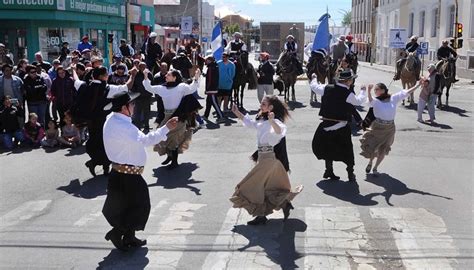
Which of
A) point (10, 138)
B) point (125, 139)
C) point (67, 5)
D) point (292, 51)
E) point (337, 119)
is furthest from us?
point (67, 5)

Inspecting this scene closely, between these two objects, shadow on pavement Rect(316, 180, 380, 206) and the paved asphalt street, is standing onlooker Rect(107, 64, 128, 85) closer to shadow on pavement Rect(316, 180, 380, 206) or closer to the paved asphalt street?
the paved asphalt street

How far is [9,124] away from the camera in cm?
1299

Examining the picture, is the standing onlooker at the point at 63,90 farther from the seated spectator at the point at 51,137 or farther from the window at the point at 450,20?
the window at the point at 450,20

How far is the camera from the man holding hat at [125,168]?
6184 mm

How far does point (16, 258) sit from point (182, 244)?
1.81 meters

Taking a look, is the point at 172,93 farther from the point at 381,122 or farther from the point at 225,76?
the point at 225,76

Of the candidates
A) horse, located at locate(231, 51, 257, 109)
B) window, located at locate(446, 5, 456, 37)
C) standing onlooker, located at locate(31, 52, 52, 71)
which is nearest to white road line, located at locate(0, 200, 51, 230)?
standing onlooker, located at locate(31, 52, 52, 71)

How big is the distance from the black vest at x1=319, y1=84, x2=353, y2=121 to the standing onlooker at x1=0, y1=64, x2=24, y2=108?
7.58m

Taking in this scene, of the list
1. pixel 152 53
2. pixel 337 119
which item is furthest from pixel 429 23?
pixel 337 119

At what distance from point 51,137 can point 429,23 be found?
1552 inches

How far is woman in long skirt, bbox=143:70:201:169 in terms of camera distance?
34.4 ft

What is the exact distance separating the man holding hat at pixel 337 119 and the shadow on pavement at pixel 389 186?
0.42 metres

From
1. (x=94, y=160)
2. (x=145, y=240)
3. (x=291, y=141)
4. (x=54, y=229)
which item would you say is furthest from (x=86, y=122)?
(x=291, y=141)

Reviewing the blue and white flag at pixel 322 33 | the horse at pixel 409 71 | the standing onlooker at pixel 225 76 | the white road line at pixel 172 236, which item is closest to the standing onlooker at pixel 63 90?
the standing onlooker at pixel 225 76
